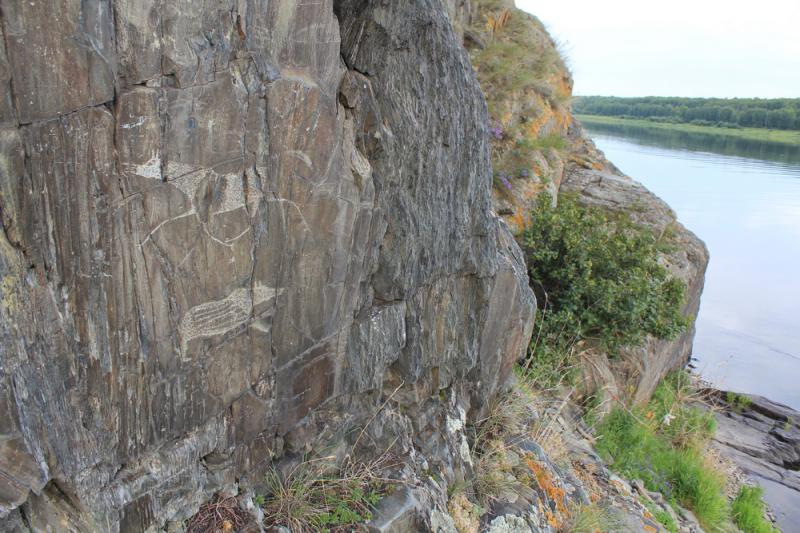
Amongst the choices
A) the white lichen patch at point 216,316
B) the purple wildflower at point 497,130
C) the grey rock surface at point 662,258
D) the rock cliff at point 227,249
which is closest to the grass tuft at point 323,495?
the rock cliff at point 227,249

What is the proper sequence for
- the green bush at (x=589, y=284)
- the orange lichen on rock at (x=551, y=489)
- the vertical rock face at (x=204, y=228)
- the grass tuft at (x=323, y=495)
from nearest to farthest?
the vertical rock face at (x=204, y=228) → the grass tuft at (x=323, y=495) → the orange lichen on rock at (x=551, y=489) → the green bush at (x=589, y=284)

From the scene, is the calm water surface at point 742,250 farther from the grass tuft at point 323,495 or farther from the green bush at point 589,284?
the grass tuft at point 323,495

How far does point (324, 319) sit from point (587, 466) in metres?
4.25

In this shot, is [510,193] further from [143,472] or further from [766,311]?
[766,311]

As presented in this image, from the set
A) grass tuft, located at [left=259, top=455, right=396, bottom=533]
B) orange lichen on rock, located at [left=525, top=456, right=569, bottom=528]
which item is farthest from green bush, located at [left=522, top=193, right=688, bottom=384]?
grass tuft, located at [left=259, top=455, right=396, bottom=533]

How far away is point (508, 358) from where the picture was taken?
590cm

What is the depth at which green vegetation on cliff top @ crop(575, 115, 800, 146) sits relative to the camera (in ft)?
210

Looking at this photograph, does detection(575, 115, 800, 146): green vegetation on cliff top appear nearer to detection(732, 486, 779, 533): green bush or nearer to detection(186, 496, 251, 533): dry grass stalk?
detection(732, 486, 779, 533): green bush

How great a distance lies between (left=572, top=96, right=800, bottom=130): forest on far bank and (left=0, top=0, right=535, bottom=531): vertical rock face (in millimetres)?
67493

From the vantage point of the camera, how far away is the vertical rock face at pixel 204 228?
2.33m

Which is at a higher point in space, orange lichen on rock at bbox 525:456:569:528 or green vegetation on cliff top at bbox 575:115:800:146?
green vegetation on cliff top at bbox 575:115:800:146

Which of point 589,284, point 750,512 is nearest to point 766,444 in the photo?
point 750,512

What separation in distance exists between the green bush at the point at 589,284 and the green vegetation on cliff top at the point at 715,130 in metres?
64.3

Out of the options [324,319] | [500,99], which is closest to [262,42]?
[324,319]
